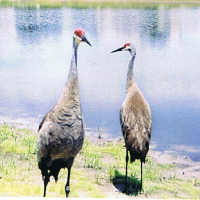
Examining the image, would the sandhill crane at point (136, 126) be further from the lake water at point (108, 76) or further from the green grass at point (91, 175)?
the lake water at point (108, 76)

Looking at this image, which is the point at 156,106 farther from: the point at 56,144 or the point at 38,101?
the point at 56,144

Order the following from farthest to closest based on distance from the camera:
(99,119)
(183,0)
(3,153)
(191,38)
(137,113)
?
1. (183,0)
2. (191,38)
3. (99,119)
4. (3,153)
5. (137,113)

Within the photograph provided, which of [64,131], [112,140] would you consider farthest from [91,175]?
[112,140]

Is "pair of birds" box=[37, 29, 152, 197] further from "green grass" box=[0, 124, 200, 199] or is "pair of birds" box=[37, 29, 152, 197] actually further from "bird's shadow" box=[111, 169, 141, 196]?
"bird's shadow" box=[111, 169, 141, 196]

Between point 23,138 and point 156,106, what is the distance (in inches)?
144

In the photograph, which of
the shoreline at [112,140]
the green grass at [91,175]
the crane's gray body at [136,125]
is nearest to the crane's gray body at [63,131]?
the green grass at [91,175]

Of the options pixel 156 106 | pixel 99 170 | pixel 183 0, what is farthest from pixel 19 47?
pixel 183 0

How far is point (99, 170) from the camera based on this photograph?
563cm

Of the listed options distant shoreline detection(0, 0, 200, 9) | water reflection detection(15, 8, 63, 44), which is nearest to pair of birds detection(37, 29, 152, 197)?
water reflection detection(15, 8, 63, 44)

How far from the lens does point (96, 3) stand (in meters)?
38.2

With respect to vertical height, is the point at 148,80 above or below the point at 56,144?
below

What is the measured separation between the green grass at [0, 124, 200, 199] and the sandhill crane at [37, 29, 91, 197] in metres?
0.52

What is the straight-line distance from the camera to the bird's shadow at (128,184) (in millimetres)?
5098

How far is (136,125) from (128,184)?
83 centimetres
